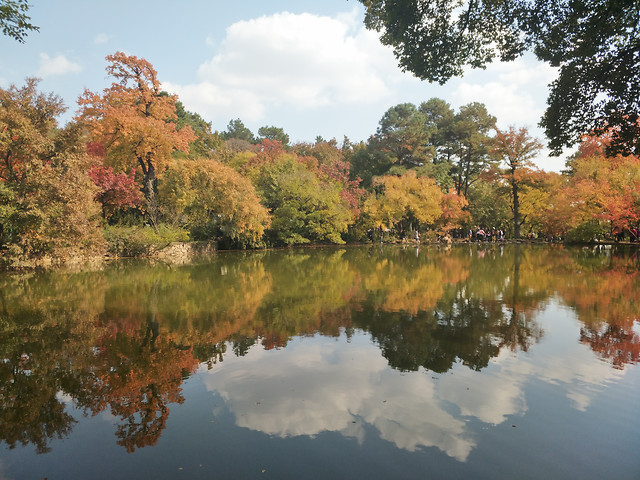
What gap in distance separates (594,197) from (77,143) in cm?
3028

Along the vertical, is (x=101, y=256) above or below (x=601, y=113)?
below

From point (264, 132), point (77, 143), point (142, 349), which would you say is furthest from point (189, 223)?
point (264, 132)

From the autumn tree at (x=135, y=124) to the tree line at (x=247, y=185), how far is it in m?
0.08

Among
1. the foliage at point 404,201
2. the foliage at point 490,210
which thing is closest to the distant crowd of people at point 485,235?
the foliage at point 490,210

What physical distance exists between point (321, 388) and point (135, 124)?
22613mm

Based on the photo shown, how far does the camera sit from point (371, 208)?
3366 cm

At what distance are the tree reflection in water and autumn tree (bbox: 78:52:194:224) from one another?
12017 millimetres

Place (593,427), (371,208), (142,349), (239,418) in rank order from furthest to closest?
(371,208) → (142,349) → (239,418) → (593,427)

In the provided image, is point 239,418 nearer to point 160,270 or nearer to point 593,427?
point 593,427

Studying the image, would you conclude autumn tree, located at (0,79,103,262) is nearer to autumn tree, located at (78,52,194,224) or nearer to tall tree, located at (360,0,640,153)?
autumn tree, located at (78,52,194,224)

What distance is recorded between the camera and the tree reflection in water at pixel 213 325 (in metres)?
4.20

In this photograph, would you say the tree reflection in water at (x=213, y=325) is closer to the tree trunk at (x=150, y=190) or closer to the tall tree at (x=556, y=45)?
the tall tree at (x=556, y=45)

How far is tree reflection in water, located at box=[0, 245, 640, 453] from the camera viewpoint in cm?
420

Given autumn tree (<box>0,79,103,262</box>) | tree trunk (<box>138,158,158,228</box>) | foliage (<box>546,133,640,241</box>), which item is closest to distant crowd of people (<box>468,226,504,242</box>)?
foliage (<box>546,133,640,241</box>)
